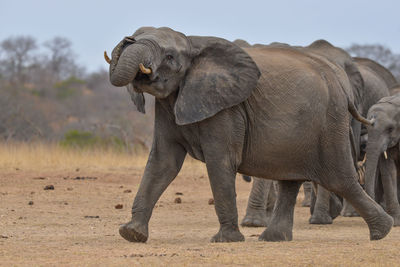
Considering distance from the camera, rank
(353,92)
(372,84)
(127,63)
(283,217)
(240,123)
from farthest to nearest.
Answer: (372,84), (353,92), (283,217), (240,123), (127,63)

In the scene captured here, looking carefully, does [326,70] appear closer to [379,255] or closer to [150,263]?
[379,255]

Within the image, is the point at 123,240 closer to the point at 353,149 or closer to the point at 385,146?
the point at 353,149

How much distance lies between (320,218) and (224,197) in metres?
3.29

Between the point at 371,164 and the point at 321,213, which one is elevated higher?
the point at 371,164

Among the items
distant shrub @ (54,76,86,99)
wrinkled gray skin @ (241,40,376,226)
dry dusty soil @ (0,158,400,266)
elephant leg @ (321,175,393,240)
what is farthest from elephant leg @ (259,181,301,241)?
distant shrub @ (54,76,86,99)

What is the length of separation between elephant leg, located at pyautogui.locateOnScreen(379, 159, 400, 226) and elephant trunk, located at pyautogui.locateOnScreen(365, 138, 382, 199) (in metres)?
0.27

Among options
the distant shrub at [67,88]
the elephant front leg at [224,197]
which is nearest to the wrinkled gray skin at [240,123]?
the elephant front leg at [224,197]

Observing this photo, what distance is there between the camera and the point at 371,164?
1012 centimetres

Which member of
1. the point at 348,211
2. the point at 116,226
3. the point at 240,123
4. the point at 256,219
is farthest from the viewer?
the point at 348,211

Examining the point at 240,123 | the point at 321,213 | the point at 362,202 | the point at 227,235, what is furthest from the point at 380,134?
the point at 227,235

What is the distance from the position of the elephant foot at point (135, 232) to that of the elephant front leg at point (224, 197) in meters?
0.58

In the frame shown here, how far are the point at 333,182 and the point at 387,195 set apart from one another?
2.89 metres

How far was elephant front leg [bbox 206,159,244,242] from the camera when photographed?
7074 mm

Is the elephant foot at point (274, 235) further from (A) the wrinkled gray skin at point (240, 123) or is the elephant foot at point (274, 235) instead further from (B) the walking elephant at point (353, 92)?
(B) the walking elephant at point (353, 92)
